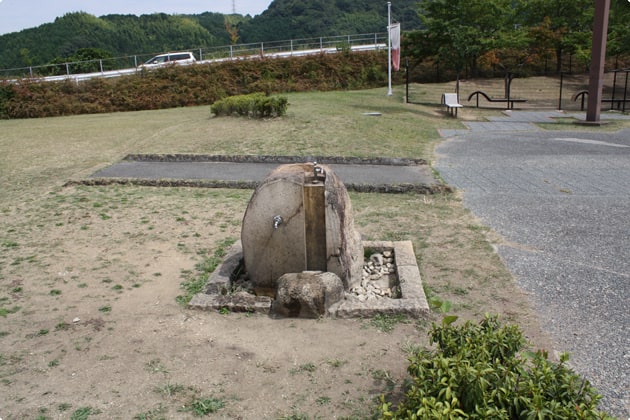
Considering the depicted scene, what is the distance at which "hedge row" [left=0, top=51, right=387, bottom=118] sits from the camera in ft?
72.4

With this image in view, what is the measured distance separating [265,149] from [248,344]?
290 inches

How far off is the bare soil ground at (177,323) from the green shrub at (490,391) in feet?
1.94

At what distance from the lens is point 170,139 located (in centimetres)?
1192

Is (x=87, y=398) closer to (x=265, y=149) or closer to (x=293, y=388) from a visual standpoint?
(x=293, y=388)

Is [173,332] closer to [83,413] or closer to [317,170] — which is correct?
[83,413]

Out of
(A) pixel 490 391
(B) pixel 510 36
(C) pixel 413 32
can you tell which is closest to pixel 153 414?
(A) pixel 490 391

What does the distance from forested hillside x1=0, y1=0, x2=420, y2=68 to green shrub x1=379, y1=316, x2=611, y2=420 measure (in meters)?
A: 36.0

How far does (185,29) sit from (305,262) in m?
49.2

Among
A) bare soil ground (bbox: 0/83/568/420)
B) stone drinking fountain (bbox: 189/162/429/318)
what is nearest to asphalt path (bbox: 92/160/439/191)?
bare soil ground (bbox: 0/83/568/420)

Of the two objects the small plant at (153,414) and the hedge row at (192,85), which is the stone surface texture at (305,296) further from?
the hedge row at (192,85)

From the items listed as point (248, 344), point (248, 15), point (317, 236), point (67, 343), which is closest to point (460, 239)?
point (317, 236)

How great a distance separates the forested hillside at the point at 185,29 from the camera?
4053 centimetres

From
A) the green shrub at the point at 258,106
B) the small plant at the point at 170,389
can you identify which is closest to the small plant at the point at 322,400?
the small plant at the point at 170,389

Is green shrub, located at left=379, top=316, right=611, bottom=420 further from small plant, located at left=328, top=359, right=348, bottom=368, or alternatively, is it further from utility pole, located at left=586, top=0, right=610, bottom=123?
utility pole, located at left=586, top=0, right=610, bottom=123
